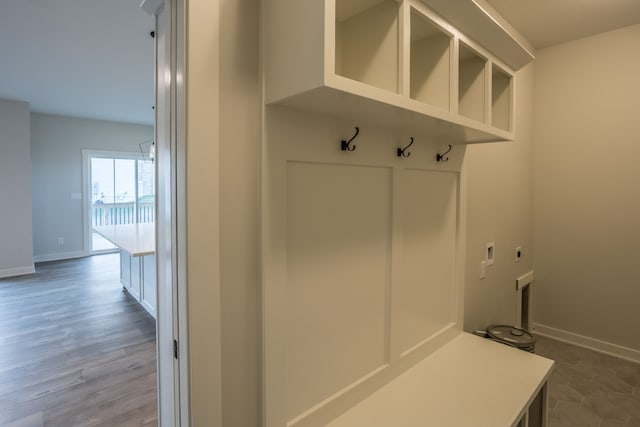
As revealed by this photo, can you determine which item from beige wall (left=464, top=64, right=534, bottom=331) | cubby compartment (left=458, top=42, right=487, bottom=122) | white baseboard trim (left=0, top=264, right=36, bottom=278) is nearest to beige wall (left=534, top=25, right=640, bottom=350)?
beige wall (left=464, top=64, right=534, bottom=331)

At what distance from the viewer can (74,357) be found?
9.51ft

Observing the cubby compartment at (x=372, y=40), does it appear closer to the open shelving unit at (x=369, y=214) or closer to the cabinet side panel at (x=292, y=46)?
the open shelving unit at (x=369, y=214)

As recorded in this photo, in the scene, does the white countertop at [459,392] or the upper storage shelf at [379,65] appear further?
the white countertop at [459,392]

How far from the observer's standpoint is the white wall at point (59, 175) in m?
6.08

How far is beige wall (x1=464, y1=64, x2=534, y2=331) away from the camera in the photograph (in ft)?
7.09

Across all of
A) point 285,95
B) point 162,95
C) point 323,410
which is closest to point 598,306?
point 323,410

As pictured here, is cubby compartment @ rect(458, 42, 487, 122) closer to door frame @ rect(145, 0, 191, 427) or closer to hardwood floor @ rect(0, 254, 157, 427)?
door frame @ rect(145, 0, 191, 427)

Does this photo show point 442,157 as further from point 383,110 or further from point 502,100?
point 383,110

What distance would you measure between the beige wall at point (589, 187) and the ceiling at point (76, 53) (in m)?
3.44

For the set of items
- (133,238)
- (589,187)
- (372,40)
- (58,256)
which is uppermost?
(372,40)

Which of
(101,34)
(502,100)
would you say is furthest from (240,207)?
(101,34)

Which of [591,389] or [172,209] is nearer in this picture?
[172,209]

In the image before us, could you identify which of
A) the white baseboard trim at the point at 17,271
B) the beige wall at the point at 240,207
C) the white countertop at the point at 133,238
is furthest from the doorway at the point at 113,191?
the beige wall at the point at 240,207

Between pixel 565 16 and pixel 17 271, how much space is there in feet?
24.6
